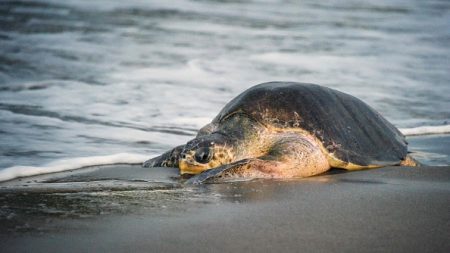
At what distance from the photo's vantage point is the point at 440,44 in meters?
12.7

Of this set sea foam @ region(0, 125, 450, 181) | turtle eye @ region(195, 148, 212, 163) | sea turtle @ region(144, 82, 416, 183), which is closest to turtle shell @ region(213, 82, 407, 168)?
sea turtle @ region(144, 82, 416, 183)

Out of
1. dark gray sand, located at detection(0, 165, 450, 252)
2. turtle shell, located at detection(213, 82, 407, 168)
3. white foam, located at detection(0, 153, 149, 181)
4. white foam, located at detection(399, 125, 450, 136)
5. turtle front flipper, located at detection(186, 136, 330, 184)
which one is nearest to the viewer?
dark gray sand, located at detection(0, 165, 450, 252)

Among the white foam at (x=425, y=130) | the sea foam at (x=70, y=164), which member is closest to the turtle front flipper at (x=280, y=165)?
the sea foam at (x=70, y=164)

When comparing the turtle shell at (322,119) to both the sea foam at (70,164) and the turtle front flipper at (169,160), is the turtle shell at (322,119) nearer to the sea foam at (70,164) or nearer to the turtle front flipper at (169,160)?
the turtle front flipper at (169,160)

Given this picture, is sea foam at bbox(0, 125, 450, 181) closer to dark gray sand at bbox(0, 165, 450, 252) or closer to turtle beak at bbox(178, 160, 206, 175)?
dark gray sand at bbox(0, 165, 450, 252)

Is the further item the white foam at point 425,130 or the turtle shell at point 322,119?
the white foam at point 425,130

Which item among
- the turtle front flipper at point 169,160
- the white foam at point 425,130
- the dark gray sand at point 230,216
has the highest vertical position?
the white foam at point 425,130

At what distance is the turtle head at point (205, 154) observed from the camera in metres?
4.27

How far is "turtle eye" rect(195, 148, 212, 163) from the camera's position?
4270 millimetres

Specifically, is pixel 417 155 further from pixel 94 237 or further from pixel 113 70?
pixel 113 70

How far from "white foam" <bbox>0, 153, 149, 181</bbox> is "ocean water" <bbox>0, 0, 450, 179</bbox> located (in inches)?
0.4

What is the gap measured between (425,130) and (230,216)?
13.3ft

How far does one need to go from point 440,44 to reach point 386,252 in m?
11.2

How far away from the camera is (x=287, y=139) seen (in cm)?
449
